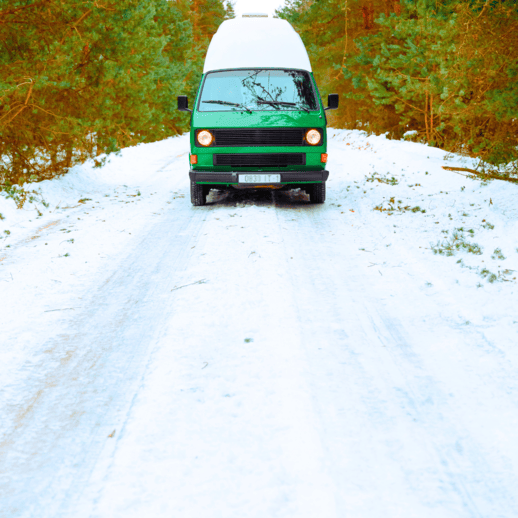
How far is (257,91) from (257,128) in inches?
33.6

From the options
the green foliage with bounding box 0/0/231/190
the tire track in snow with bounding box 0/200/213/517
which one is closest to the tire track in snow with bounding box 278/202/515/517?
the tire track in snow with bounding box 0/200/213/517

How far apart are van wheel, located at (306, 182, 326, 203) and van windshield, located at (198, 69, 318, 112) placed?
132cm

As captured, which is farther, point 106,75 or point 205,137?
point 106,75

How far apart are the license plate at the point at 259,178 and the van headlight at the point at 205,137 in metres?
0.78

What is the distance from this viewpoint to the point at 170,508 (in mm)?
2254

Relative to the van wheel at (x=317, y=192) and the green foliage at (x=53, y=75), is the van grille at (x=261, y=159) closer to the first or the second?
the van wheel at (x=317, y=192)

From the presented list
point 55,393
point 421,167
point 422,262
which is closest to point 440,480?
point 55,393

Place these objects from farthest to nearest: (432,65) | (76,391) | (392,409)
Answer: (432,65), (76,391), (392,409)

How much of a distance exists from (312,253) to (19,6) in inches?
264

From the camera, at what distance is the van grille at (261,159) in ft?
27.7

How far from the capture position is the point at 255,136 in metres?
8.40

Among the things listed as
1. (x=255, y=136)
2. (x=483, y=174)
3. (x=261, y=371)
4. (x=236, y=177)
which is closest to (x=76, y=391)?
(x=261, y=371)

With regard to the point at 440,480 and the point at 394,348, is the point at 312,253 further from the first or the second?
the point at 440,480

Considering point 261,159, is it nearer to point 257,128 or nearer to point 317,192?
point 257,128
